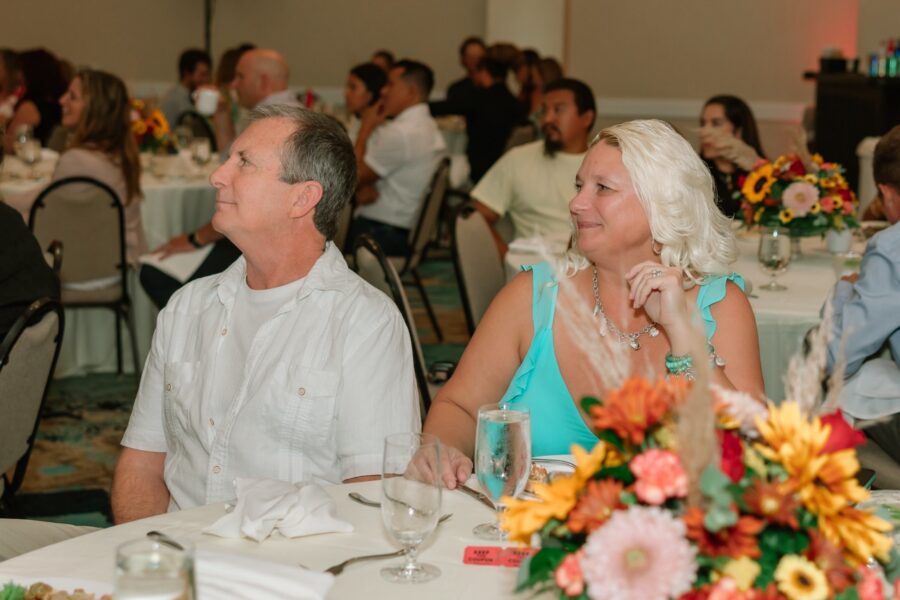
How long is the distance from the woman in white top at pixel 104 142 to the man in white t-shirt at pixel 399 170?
1.32 m

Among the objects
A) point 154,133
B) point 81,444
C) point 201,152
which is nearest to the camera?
point 81,444

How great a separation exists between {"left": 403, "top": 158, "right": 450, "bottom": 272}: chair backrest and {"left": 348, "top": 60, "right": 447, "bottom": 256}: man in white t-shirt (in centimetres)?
14

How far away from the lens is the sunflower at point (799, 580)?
45.8 inches

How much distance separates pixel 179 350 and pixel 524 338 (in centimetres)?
68

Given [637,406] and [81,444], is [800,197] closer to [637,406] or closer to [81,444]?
[81,444]

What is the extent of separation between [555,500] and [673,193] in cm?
131

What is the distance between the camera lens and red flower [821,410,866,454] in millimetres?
1224

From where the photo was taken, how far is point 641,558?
1.14 metres

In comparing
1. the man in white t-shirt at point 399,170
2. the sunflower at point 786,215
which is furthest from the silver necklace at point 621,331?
the man in white t-shirt at point 399,170

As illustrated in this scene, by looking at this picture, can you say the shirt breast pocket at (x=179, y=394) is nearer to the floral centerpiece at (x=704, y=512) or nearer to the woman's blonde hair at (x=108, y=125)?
the floral centerpiece at (x=704, y=512)

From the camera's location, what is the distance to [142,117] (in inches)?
301

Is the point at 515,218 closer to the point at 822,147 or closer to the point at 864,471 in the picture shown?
the point at 864,471

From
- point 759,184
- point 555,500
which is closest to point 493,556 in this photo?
point 555,500

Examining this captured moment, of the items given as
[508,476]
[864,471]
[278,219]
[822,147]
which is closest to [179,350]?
[278,219]
